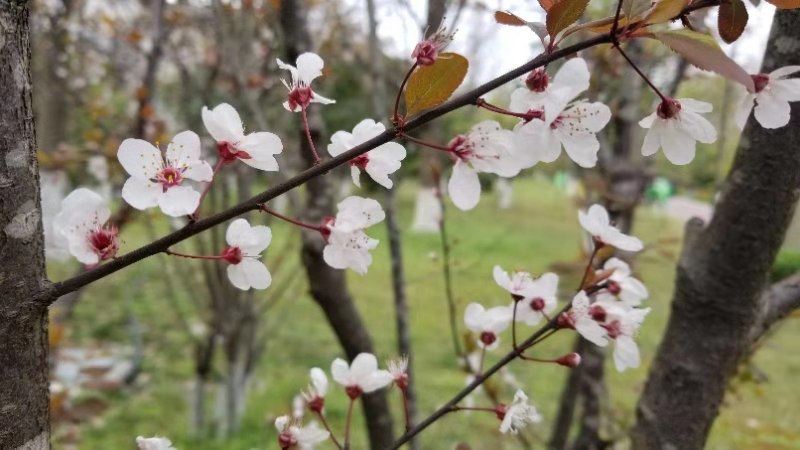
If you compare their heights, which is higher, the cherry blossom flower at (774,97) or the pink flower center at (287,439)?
the cherry blossom flower at (774,97)

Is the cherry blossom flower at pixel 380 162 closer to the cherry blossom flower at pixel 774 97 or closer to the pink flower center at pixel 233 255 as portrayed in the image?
the pink flower center at pixel 233 255

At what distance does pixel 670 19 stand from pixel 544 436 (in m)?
3.02

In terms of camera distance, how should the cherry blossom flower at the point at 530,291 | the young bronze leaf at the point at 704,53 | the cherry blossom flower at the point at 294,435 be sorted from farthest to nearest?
the cherry blossom flower at the point at 530,291, the cherry blossom flower at the point at 294,435, the young bronze leaf at the point at 704,53

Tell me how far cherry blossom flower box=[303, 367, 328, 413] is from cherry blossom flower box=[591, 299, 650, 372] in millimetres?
326

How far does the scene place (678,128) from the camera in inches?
22.0

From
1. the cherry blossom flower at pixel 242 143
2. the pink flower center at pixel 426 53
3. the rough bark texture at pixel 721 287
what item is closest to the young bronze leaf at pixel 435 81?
the pink flower center at pixel 426 53

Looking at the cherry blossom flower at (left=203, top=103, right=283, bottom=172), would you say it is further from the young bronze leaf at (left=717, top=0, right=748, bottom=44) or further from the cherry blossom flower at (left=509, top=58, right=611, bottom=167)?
the young bronze leaf at (left=717, top=0, right=748, bottom=44)

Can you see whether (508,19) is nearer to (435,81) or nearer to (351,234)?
(435,81)

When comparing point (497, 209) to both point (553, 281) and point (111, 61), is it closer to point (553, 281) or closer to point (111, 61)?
point (111, 61)

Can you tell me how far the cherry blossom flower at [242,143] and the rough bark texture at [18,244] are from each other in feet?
0.50

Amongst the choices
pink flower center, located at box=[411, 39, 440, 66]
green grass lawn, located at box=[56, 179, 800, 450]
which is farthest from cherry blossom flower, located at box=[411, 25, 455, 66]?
green grass lawn, located at box=[56, 179, 800, 450]

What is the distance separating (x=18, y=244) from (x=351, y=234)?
0.27 m

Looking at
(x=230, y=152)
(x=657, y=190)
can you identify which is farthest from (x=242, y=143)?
(x=657, y=190)

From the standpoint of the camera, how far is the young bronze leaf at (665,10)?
45 cm
